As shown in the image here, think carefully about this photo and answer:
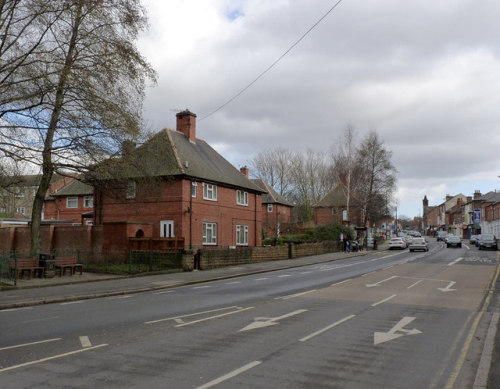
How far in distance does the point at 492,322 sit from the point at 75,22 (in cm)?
1802

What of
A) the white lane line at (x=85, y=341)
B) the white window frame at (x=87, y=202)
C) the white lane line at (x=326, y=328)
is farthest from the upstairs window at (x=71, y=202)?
the white lane line at (x=326, y=328)

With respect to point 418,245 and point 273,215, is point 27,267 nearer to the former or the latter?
point 418,245

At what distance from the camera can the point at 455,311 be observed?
36.9ft

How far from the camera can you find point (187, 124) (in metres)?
36.6

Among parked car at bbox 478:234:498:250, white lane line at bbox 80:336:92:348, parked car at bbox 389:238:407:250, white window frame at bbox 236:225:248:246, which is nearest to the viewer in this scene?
white lane line at bbox 80:336:92:348

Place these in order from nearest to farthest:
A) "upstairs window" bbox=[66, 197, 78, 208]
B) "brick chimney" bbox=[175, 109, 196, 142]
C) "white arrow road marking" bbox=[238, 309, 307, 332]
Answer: "white arrow road marking" bbox=[238, 309, 307, 332]
"brick chimney" bbox=[175, 109, 196, 142]
"upstairs window" bbox=[66, 197, 78, 208]

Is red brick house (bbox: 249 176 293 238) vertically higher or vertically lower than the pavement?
higher

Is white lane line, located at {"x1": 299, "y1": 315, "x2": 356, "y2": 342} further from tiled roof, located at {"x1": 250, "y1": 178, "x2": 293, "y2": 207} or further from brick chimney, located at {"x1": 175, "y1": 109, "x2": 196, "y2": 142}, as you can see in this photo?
tiled roof, located at {"x1": 250, "y1": 178, "x2": 293, "y2": 207}

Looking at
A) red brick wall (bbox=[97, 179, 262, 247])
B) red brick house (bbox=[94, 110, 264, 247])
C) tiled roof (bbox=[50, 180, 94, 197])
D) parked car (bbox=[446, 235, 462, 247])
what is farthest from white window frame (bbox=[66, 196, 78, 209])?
parked car (bbox=[446, 235, 462, 247])

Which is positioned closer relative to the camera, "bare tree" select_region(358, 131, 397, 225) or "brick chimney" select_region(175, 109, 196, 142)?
"brick chimney" select_region(175, 109, 196, 142)

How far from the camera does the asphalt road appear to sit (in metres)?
5.79

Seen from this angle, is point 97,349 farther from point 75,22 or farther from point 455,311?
point 75,22

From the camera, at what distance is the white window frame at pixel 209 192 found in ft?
107

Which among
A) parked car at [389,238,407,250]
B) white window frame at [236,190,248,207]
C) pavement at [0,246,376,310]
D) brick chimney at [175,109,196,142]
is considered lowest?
pavement at [0,246,376,310]
